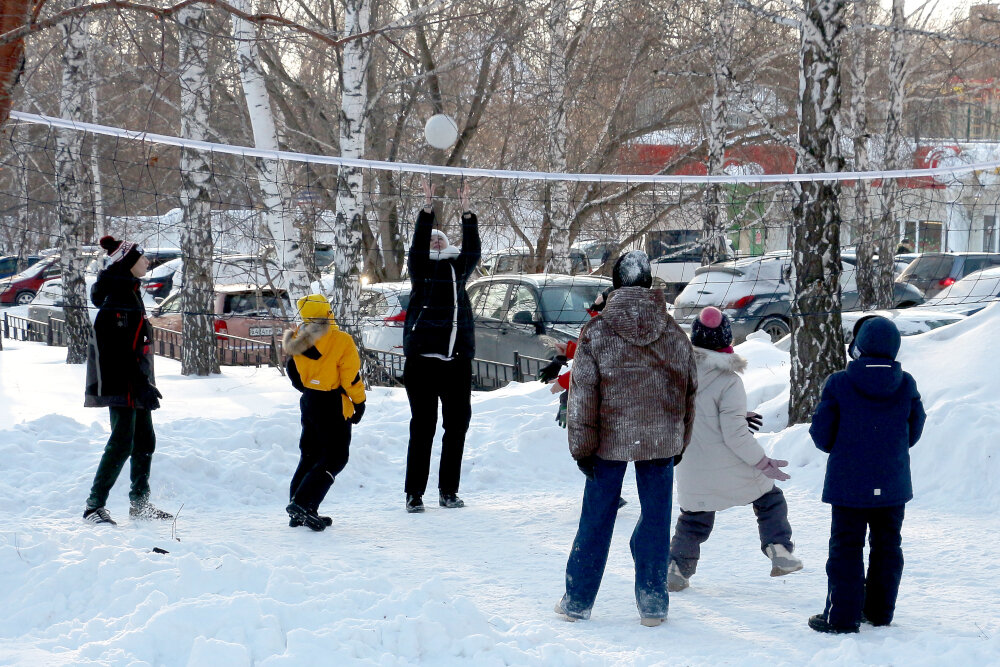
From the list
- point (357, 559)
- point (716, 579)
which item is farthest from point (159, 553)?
point (716, 579)

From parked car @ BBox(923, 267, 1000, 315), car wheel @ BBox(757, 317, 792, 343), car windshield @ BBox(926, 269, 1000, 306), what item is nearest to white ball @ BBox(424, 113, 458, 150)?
car wheel @ BBox(757, 317, 792, 343)

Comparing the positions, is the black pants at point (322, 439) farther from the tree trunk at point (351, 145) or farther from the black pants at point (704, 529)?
the tree trunk at point (351, 145)

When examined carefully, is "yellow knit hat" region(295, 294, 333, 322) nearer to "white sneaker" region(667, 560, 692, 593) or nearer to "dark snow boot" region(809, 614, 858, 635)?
"white sneaker" region(667, 560, 692, 593)

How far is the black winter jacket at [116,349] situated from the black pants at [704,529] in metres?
3.21

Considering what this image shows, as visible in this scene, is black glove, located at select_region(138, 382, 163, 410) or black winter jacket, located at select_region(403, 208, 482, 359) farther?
black winter jacket, located at select_region(403, 208, 482, 359)

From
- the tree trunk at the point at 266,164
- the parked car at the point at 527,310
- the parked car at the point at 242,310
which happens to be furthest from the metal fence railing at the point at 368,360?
the tree trunk at the point at 266,164

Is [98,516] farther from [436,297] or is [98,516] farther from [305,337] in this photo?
[436,297]

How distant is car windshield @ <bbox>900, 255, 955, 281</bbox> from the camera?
18812 millimetres

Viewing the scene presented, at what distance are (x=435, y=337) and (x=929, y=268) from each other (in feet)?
50.9

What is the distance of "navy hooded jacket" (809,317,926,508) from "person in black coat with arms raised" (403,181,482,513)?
108 inches

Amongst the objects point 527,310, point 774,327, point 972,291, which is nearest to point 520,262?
point 774,327

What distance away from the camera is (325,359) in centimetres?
601

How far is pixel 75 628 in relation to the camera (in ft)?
13.1

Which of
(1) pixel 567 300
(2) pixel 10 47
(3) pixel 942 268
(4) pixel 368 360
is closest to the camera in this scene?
(2) pixel 10 47
